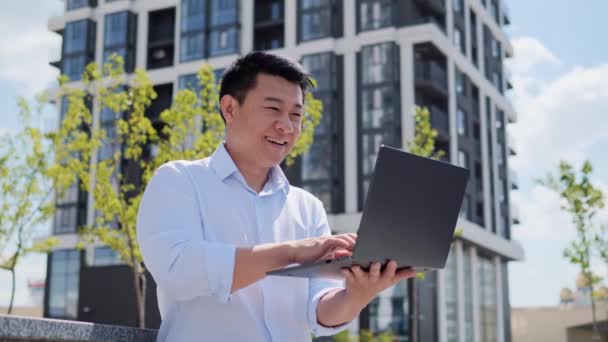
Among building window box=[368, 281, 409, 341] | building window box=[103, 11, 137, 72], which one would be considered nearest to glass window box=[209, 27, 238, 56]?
building window box=[103, 11, 137, 72]

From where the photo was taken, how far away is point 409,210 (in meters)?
2.20

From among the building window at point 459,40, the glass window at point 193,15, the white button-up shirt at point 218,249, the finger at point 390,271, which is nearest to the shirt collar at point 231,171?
the white button-up shirt at point 218,249

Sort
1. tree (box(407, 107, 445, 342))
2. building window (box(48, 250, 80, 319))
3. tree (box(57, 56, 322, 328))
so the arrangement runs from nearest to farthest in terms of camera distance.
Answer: tree (box(57, 56, 322, 328)) < tree (box(407, 107, 445, 342)) < building window (box(48, 250, 80, 319))

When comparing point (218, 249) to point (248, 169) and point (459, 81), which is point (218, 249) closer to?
point (248, 169)

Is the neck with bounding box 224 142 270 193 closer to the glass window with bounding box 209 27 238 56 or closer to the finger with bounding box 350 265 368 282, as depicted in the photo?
the finger with bounding box 350 265 368 282

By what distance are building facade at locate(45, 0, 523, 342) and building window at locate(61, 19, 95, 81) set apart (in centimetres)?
6

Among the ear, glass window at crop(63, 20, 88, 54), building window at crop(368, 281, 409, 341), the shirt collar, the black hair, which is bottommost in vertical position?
building window at crop(368, 281, 409, 341)

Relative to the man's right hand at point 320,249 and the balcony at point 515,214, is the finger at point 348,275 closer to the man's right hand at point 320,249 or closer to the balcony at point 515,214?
the man's right hand at point 320,249

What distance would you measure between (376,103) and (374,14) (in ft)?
12.4

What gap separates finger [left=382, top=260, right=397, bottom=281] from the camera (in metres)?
2.21

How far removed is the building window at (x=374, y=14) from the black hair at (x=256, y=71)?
29.9 metres

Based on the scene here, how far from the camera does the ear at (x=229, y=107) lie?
2518mm

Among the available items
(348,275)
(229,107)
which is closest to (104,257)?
(229,107)

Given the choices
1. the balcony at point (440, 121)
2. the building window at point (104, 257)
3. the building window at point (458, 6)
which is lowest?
the building window at point (104, 257)
